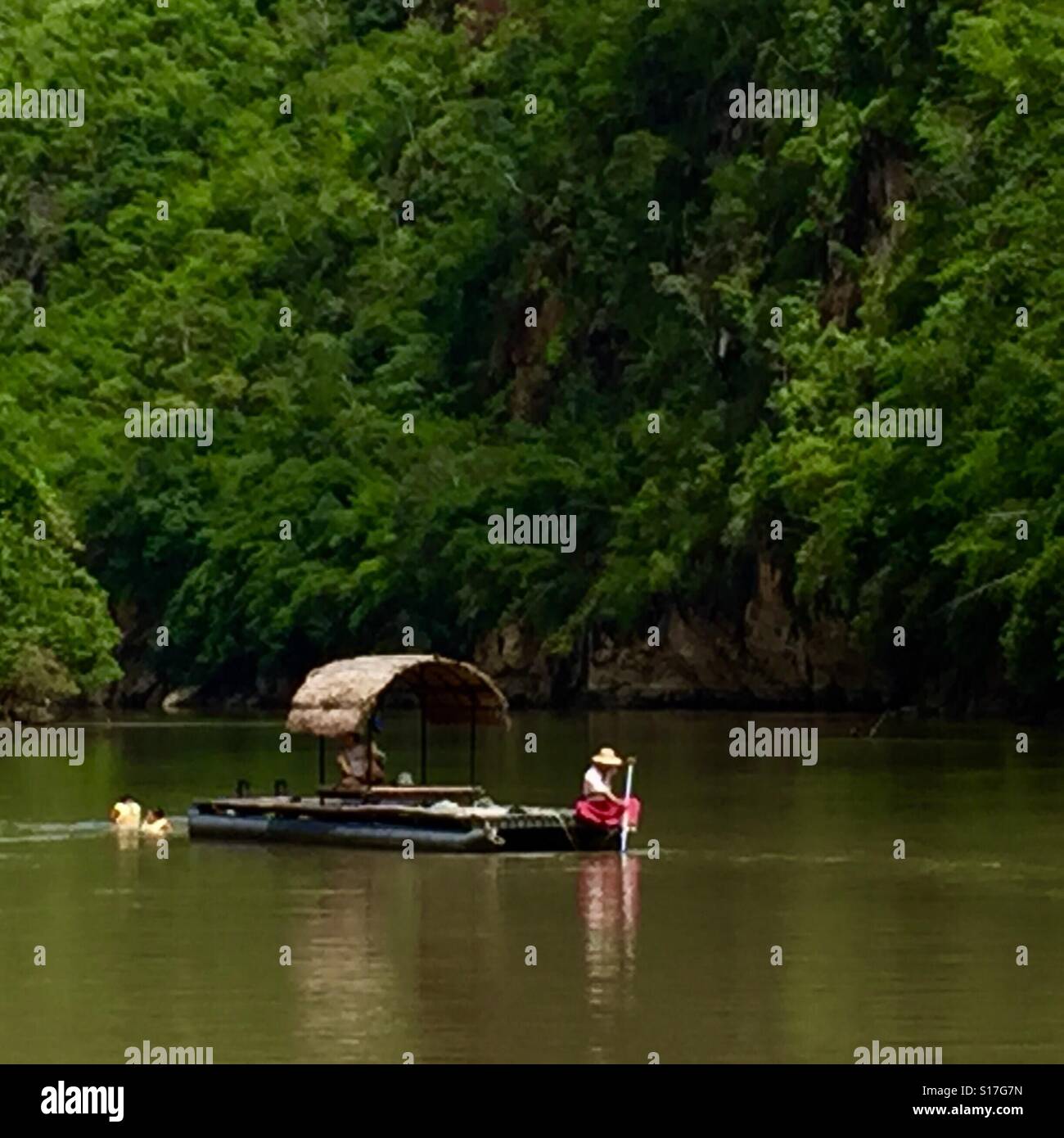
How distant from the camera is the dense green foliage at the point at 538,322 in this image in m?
95.1

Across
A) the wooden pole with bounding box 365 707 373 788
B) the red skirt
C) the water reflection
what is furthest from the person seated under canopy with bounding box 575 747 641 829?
the wooden pole with bounding box 365 707 373 788

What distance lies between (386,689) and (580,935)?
14055 mm

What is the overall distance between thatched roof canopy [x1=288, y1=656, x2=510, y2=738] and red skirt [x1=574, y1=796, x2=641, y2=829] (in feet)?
11.3

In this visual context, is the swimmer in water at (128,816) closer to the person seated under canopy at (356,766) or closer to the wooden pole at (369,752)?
the person seated under canopy at (356,766)

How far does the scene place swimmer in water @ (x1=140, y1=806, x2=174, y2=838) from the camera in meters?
55.3

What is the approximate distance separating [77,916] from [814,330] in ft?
228

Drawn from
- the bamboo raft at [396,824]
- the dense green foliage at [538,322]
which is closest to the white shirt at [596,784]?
the bamboo raft at [396,824]

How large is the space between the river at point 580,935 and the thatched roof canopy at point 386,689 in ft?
6.76

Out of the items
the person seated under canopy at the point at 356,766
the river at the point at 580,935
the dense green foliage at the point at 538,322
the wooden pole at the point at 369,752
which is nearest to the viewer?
the river at the point at 580,935

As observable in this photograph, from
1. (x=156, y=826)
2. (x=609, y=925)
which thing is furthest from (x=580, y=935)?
(x=156, y=826)

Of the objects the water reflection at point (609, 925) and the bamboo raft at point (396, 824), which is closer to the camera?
the water reflection at point (609, 925)

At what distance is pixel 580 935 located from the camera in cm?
4075

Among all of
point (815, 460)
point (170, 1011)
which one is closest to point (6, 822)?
point (170, 1011)
